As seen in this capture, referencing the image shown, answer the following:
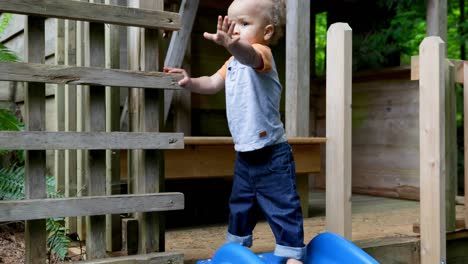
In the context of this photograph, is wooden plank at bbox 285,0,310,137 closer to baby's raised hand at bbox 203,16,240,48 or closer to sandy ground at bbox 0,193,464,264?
sandy ground at bbox 0,193,464,264

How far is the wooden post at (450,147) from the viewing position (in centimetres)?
359

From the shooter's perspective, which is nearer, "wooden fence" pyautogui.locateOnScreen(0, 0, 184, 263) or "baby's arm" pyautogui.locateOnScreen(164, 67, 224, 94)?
"wooden fence" pyautogui.locateOnScreen(0, 0, 184, 263)

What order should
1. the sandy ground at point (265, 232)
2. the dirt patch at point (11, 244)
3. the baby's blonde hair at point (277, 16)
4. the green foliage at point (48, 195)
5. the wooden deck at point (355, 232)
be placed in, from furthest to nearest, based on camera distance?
the wooden deck at point (355, 232)
the sandy ground at point (265, 232)
the dirt patch at point (11, 244)
the green foliage at point (48, 195)
the baby's blonde hair at point (277, 16)

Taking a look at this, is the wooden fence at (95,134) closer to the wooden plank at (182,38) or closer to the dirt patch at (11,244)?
the dirt patch at (11,244)

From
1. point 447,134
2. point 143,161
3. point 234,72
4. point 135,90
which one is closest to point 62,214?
point 143,161

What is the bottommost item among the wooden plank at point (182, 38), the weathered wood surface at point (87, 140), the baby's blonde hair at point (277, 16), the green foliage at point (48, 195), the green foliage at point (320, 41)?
the green foliage at point (48, 195)

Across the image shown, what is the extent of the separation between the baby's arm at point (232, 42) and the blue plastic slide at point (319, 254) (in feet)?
2.56

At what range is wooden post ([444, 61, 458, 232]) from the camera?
3590 mm

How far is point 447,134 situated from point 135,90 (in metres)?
2.21

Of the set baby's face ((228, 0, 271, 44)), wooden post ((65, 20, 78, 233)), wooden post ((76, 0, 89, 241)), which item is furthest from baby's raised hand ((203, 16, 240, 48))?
wooden post ((65, 20, 78, 233))

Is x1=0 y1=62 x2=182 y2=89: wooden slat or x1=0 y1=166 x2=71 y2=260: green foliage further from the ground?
x1=0 y1=62 x2=182 y2=89: wooden slat

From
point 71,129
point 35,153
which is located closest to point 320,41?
point 71,129

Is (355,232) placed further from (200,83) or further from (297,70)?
(200,83)

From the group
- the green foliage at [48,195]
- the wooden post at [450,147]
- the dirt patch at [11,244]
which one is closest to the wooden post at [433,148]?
the wooden post at [450,147]
